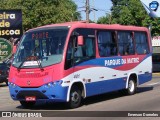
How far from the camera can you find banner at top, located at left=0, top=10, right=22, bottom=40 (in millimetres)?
35781

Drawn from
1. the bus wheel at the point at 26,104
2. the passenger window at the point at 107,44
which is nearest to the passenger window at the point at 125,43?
the passenger window at the point at 107,44

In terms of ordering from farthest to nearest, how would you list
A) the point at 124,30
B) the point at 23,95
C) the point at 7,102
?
the point at 124,30
the point at 7,102
the point at 23,95

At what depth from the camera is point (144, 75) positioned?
62.6 ft

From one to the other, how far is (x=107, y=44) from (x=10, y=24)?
21.0m

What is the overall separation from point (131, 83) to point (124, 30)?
2.18m

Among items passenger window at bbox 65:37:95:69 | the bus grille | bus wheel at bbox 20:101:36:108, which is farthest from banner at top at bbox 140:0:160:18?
the bus grille

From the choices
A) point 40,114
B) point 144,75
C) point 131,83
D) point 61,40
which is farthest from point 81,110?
point 144,75

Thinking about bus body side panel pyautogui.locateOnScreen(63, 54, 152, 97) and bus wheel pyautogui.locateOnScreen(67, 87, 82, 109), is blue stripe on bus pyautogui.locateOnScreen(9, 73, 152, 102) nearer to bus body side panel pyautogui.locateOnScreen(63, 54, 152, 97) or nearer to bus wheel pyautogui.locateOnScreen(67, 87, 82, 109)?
bus body side panel pyautogui.locateOnScreen(63, 54, 152, 97)

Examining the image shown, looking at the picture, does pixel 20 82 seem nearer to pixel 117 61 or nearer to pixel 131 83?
pixel 117 61

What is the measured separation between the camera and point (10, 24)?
36.0m

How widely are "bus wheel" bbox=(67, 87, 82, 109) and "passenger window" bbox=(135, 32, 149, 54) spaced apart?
16.7 ft

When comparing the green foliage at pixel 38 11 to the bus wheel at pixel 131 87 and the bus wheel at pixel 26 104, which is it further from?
the bus wheel at pixel 26 104

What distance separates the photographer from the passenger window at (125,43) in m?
A: 17.2

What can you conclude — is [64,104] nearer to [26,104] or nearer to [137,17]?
[26,104]
